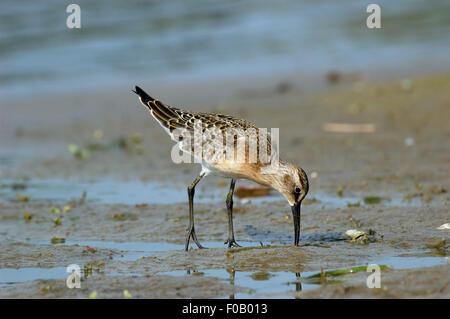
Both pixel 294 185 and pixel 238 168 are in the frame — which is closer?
pixel 294 185

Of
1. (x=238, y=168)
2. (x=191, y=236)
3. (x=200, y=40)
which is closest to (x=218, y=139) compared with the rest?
(x=238, y=168)

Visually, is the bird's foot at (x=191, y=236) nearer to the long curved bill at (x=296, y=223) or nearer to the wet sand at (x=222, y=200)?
the wet sand at (x=222, y=200)

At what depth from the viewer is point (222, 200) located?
10320mm

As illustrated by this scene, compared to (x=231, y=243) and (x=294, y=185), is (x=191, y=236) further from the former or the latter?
(x=294, y=185)

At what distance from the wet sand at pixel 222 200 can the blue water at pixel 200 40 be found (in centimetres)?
171

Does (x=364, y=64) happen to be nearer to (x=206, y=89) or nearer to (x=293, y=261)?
(x=206, y=89)

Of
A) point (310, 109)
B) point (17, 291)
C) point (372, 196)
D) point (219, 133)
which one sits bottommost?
point (17, 291)

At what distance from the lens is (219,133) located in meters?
8.21

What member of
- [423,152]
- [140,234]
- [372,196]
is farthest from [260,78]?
[140,234]

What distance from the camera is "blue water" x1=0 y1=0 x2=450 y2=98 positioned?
18.9 m

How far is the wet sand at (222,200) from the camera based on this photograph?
269 inches

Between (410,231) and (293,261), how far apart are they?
1.69 meters

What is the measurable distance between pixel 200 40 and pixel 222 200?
1203 cm

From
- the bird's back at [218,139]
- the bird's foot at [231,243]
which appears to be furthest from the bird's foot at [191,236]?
the bird's back at [218,139]
